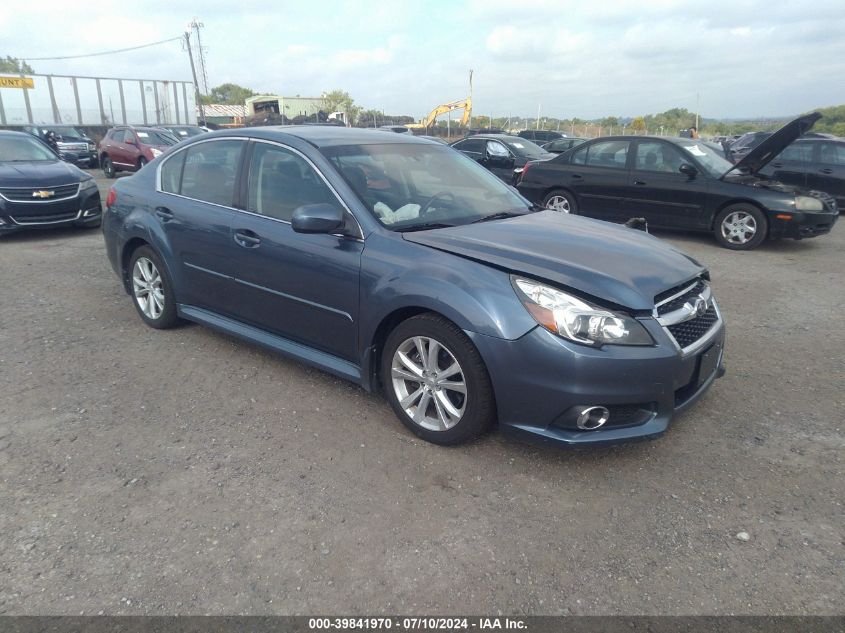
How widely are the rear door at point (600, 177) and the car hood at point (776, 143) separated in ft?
4.93

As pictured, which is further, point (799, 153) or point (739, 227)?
point (799, 153)

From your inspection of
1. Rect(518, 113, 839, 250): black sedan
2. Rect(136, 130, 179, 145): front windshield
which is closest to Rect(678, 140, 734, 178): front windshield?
Rect(518, 113, 839, 250): black sedan

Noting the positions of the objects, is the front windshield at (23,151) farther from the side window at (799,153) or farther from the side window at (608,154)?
the side window at (799,153)

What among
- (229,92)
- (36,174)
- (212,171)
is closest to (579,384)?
(212,171)

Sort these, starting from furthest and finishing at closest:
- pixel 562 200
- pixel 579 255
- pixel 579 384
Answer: pixel 562 200, pixel 579 255, pixel 579 384

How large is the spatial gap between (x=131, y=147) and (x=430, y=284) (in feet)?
56.1

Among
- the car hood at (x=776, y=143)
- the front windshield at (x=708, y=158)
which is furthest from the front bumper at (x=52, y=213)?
the car hood at (x=776, y=143)

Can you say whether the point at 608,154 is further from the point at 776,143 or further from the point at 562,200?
the point at 776,143

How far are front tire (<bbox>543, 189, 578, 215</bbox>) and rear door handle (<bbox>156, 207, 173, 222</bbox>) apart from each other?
679 centimetres

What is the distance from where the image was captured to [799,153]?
1187cm

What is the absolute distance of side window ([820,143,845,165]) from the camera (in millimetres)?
11555

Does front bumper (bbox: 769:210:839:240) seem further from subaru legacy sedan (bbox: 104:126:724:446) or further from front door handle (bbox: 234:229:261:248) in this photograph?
front door handle (bbox: 234:229:261:248)

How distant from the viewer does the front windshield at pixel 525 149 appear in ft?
46.6

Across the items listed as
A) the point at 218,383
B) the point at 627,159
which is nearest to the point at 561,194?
the point at 627,159
